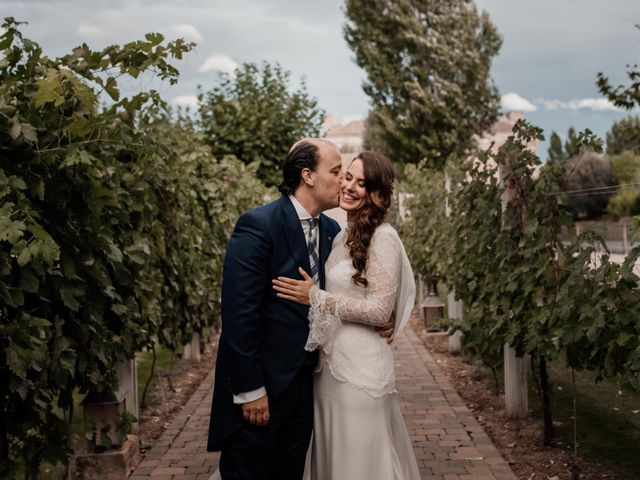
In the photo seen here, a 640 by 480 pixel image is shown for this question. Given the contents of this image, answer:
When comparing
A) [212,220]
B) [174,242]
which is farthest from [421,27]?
[174,242]

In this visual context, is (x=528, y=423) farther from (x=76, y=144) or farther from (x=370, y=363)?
(x=76, y=144)

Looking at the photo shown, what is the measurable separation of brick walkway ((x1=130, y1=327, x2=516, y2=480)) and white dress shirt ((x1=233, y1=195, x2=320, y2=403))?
1983 millimetres

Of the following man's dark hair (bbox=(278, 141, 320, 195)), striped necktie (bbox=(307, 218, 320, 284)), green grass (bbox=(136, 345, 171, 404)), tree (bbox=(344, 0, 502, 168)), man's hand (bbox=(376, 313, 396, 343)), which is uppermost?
tree (bbox=(344, 0, 502, 168))

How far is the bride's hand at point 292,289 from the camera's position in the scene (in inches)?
122

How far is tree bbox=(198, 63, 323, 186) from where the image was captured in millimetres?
17484

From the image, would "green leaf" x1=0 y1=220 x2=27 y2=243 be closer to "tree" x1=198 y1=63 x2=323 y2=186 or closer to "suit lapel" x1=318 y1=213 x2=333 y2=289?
"suit lapel" x1=318 y1=213 x2=333 y2=289

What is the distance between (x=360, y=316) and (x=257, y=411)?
57 centimetres

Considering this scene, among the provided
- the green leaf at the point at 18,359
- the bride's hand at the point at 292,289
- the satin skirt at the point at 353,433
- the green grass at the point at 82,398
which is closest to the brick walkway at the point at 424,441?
the green grass at the point at 82,398

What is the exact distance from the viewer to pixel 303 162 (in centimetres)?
323

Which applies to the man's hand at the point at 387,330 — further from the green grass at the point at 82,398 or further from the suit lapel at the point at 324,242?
the green grass at the point at 82,398

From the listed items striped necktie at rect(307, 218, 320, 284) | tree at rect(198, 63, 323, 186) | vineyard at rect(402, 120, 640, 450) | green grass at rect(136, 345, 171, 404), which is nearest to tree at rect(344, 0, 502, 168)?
tree at rect(198, 63, 323, 186)

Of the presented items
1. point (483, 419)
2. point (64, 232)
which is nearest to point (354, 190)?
point (64, 232)

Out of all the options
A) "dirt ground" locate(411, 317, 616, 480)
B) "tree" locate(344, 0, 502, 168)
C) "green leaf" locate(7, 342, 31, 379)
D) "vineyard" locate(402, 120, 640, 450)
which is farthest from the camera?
"tree" locate(344, 0, 502, 168)

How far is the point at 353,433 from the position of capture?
10.6ft
